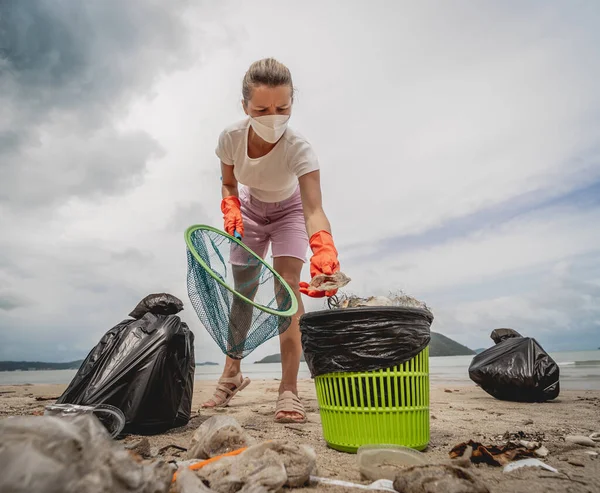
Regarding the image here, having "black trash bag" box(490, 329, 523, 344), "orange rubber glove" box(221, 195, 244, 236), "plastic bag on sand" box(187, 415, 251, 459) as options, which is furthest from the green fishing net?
"black trash bag" box(490, 329, 523, 344)

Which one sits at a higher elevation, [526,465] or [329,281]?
[329,281]

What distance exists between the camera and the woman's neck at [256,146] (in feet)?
9.26

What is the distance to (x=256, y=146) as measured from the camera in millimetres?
2859

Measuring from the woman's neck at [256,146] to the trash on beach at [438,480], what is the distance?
2.16 m

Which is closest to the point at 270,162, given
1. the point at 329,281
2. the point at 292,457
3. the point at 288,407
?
the point at 329,281

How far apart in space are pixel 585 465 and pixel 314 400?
2840 mm

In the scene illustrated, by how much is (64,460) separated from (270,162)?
2240mm

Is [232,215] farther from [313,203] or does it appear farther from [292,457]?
[292,457]

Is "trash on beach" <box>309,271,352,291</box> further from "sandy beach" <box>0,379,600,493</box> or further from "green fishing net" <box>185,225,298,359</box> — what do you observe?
"sandy beach" <box>0,379,600,493</box>

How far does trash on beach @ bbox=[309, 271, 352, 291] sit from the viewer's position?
2195 millimetres

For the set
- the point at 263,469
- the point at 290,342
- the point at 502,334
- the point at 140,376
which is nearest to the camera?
the point at 263,469

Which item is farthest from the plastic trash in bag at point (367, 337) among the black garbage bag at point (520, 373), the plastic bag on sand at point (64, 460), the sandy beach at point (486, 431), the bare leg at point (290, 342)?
the black garbage bag at point (520, 373)

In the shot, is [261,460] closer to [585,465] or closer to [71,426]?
[71,426]

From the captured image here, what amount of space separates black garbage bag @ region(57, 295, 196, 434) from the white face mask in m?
1.31
